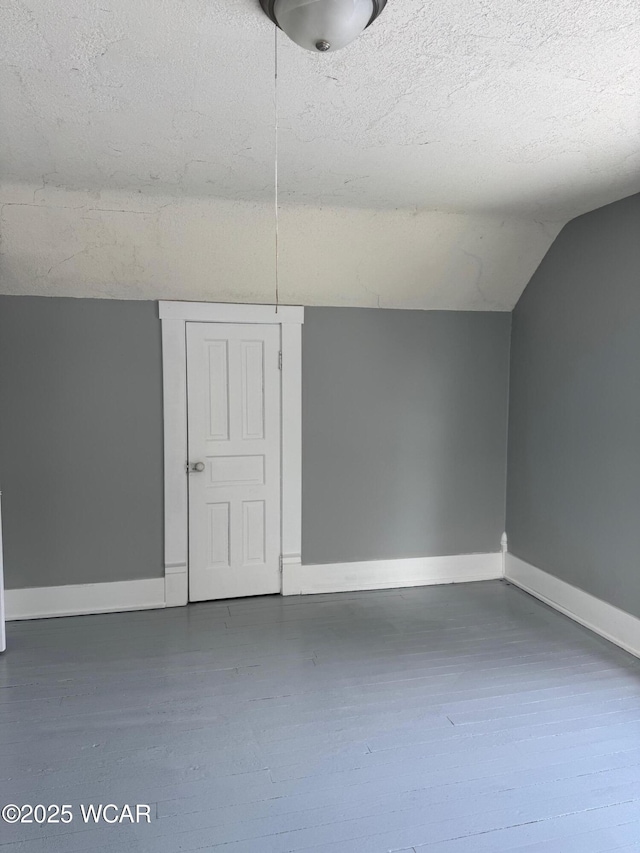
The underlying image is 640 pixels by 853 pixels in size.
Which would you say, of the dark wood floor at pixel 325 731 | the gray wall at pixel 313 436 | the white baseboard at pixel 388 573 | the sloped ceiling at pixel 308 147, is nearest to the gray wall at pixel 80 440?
the gray wall at pixel 313 436

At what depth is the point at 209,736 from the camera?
2502mm

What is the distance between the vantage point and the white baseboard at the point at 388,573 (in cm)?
415

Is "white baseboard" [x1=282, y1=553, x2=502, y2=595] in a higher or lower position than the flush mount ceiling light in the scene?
lower

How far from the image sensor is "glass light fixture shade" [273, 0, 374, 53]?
5.04 feet

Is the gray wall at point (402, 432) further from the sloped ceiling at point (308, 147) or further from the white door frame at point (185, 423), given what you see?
the sloped ceiling at point (308, 147)

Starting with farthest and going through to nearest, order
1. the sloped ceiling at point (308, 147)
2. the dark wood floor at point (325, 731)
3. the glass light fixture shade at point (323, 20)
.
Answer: the dark wood floor at point (325, 731), the sloped ceiling at point (308, 147), the glass light fixture shade at point (323, 20)

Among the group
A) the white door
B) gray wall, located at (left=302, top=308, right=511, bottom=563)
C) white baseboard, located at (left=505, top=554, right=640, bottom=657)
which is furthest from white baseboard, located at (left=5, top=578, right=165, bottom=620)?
white baseboard, located at (left=505, top=554, right=640, bottom=657)

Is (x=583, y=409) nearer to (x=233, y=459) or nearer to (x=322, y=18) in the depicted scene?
(x=233, y=459)

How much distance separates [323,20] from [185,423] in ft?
8.81

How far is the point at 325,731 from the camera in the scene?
255 cm

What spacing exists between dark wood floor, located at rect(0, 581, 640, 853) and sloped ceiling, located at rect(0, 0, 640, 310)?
2091 millimetres

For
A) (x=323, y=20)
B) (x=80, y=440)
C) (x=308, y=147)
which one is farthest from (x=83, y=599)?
(x=323, y=20)

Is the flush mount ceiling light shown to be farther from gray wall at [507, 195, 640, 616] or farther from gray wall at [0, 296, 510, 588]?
gray wall at [0, 296, 510, 588]

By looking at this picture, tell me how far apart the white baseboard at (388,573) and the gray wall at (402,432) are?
62 mm
